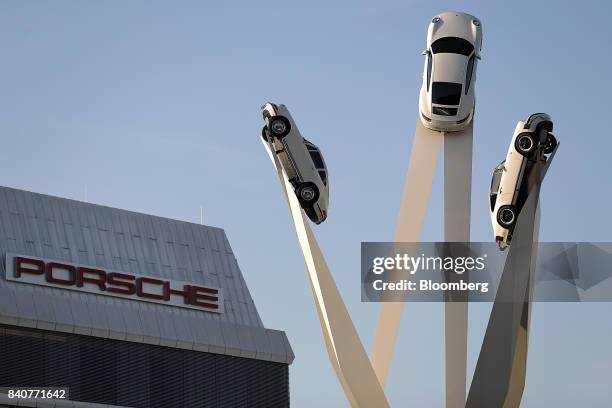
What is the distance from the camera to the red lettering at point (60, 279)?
3201 inches

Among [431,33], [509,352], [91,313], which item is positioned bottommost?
[509,352]

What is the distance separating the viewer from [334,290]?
4869 centimetres

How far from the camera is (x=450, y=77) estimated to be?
160 feet

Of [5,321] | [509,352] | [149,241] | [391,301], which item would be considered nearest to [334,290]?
[391,301]

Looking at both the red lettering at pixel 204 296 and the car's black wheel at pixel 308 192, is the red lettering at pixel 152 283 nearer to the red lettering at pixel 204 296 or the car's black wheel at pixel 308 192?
the red lettering at pixel 204 296

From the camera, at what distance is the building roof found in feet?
264

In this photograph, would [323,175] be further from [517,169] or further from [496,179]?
[517,169]

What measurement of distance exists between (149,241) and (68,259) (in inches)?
215

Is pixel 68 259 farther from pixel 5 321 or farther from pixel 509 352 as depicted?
pixel 509 352

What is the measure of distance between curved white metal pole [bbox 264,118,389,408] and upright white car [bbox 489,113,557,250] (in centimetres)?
445

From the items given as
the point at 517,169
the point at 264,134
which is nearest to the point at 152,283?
the point at 264,134

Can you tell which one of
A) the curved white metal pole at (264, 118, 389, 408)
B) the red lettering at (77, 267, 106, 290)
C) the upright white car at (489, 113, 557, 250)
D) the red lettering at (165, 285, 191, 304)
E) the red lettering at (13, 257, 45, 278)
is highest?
the red lettering at (165, 285, 191, 304)

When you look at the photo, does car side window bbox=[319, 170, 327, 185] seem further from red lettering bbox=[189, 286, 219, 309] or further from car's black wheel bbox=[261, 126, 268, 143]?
red lettering bbox=[189, 286, 219, 309]

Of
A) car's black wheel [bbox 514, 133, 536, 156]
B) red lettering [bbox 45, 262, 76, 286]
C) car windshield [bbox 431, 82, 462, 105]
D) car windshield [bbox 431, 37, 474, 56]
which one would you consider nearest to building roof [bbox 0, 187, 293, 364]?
red lettering [bbox 45, 262, 76, 286]
